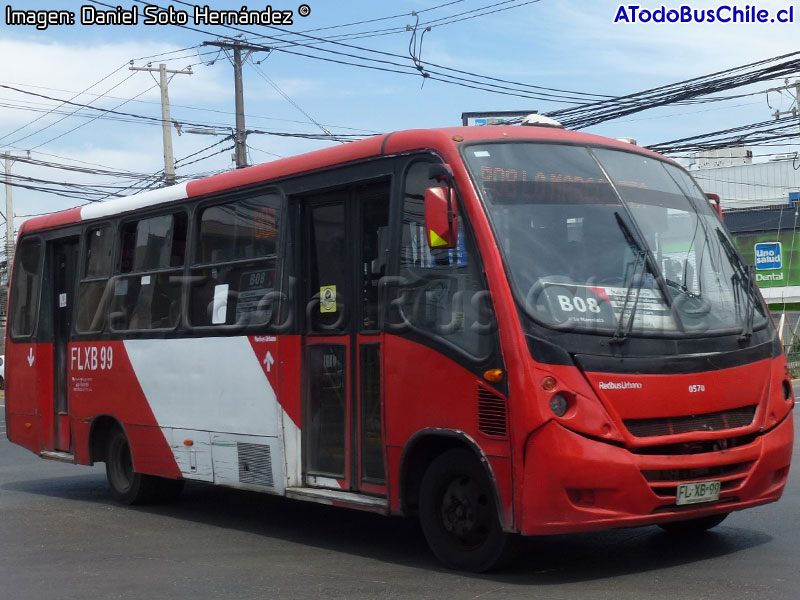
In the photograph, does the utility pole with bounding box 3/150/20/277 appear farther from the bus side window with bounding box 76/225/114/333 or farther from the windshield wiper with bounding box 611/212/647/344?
the windshield wiper with bounding box 611/212/647/344

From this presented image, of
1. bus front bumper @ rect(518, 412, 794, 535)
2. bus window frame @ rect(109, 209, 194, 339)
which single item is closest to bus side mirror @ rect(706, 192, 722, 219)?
bus front bumper @ rect(518, 412, 794, 535)

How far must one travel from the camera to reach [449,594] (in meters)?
6.64

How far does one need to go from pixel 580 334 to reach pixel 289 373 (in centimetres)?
285

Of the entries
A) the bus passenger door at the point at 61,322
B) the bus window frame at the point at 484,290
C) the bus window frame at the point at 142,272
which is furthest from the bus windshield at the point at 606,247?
the bus passenger door at the point at 61,322

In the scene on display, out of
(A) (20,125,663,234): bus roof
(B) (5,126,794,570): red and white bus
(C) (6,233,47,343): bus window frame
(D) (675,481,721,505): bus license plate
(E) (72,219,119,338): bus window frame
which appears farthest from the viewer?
(C) (6,233,47,343): bus window frame

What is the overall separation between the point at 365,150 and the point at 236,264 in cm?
201

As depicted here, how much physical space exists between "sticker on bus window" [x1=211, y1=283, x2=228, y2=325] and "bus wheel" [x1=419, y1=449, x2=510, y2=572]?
9.88 feet

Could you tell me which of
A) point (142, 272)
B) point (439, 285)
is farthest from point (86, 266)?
point (439, 285)

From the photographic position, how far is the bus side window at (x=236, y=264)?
9.23 meters

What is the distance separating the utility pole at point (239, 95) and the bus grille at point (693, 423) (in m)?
22.8

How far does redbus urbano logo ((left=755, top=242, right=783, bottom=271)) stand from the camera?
4447 cm

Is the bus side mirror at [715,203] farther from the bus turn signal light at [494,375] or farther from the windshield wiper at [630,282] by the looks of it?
the bus turn signal light at [494,375]

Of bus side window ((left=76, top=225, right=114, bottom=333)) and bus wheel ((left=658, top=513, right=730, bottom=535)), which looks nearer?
bus wheel ((left=658, top=513, right=730, bottom=535))

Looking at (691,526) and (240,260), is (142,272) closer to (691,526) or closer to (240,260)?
(240,260)
